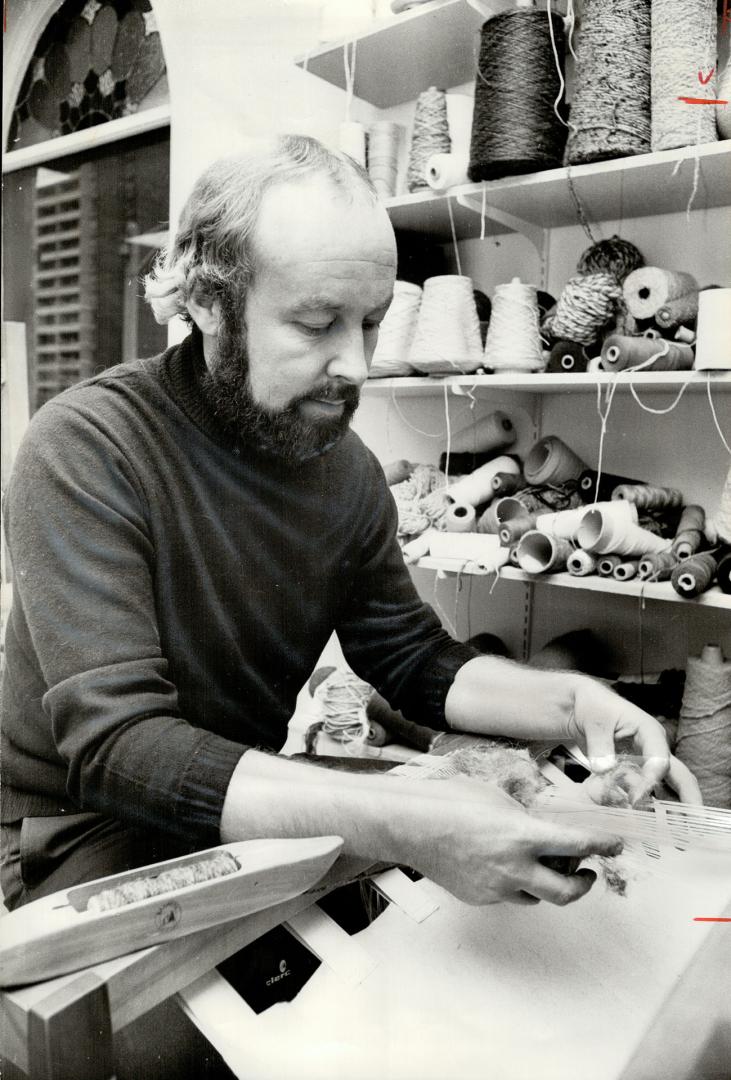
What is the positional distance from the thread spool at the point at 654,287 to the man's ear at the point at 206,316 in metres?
0.58

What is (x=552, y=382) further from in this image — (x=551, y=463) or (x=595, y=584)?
(x=595, y=584)

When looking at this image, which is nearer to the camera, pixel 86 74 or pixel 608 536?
pixel 86 74

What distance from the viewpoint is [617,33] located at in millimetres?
951

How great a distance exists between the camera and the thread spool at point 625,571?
99 centimetres

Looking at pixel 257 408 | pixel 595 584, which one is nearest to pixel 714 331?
pixel 595 584

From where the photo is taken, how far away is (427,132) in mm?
954

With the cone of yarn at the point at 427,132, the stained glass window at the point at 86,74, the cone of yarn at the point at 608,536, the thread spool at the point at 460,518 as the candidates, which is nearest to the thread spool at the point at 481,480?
the thread spool at the point at 460,518

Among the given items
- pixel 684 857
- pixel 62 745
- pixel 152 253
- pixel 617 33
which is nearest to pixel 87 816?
pixel 62 745

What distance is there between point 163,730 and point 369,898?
0.27 m

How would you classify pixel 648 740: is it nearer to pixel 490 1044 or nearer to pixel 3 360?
→ pixel 490 1044

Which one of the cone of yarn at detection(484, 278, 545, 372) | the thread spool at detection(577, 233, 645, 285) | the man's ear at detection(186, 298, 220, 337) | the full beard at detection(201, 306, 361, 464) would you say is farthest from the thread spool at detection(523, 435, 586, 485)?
the man's ear at detection(186, 298, 220, 337)

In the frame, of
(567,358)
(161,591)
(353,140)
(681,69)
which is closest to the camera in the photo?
(161,591)

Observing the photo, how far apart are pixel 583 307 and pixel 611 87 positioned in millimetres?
266

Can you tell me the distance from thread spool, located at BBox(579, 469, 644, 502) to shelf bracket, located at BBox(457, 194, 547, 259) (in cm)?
30
